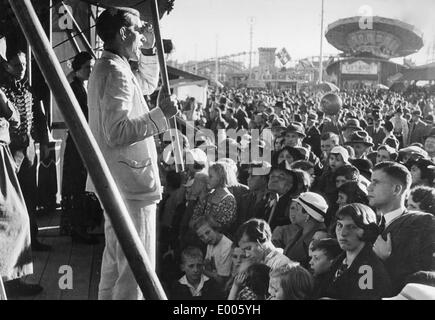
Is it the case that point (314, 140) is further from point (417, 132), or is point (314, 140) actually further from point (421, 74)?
point (421, 74)

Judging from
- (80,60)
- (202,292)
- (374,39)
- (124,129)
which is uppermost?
(374,39)

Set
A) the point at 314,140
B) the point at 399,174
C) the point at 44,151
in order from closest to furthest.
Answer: the point at 399,174 < the point at 44,151 < the point at 314,140

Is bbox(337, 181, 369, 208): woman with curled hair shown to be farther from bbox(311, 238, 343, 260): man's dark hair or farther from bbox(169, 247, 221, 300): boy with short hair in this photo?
bbox(169, 247, 221, 300): boy with short hair

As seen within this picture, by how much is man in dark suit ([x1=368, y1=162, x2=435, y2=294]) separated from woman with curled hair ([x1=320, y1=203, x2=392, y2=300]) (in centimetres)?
11

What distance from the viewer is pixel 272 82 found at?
47.1 metres

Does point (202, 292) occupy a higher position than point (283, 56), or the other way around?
point (283, 56)

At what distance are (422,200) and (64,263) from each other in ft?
8.51

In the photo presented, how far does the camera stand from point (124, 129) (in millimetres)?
2447

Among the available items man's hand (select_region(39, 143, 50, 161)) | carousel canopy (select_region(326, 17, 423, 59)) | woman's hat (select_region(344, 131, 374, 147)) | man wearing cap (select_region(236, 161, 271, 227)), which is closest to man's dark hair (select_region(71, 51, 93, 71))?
man's hand (select_region(39, 143, 50, 161))

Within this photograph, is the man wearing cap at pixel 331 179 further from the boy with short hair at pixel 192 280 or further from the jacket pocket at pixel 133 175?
the jacket pocket at pixel 133 175

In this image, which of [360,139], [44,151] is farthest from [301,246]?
[360,139]

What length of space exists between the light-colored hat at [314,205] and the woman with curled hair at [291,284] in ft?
2.92

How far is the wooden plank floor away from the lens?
3709 millimetres
